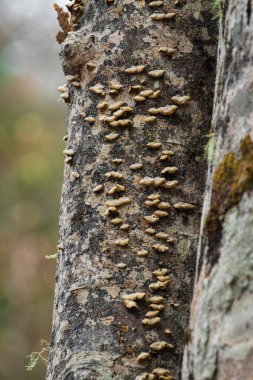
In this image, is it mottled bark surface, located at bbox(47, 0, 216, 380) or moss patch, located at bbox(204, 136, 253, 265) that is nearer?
moss patch, located at bbox(204, 136, 253, 265)

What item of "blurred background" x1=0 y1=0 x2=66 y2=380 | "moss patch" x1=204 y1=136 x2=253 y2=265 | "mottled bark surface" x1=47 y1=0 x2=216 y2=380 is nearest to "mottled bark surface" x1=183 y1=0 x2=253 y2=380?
"moss patch" x1=204 y1=136 x2=253 y2=265

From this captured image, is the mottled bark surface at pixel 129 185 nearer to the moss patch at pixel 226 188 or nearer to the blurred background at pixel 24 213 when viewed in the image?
the moss patch at pixel 226 188

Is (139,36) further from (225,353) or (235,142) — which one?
(225,353)

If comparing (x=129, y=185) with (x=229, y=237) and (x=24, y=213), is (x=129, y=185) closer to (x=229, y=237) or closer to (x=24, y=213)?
(x=229, y=237)

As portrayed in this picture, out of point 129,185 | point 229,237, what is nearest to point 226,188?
point 229,237

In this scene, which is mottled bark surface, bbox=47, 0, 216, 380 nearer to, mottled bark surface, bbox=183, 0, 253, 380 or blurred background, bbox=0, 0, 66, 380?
mottled bark surface, bbox=183, 0, 253, 380
